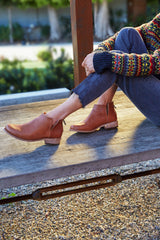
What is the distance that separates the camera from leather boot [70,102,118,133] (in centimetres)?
181

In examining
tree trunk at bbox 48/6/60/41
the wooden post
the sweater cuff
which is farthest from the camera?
tree trunk at bbox 48/6/60/41

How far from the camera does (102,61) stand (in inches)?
62.9

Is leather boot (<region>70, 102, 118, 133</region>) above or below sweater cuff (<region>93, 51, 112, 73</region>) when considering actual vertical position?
below

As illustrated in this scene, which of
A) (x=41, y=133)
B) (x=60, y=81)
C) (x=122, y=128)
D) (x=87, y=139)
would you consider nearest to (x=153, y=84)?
(x=122, y=128)

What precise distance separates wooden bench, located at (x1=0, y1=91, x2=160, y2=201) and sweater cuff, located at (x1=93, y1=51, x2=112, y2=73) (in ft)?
1.29

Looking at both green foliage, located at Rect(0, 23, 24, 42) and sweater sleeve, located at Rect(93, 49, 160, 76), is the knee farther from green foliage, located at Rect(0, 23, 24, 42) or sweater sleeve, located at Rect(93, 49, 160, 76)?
green foliage, located at Rect(0, 23, 24, 42)

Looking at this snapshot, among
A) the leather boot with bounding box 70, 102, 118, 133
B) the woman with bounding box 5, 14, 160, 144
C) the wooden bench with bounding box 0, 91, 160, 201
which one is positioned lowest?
the wooden bench with bounding box 0, 91, 160, 201

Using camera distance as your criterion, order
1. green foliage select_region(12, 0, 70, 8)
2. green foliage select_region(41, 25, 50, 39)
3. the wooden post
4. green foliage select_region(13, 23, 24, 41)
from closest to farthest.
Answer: the wooden post, green foliage select_region(12, 0, 70, 8), green foliage select_region(13, 23, 24, 41), green foliage select_region(41, 25, 50, 39)

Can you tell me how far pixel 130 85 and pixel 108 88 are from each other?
0.14 metres

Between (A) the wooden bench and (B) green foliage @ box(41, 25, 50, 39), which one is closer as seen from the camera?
(A) the wooden bench

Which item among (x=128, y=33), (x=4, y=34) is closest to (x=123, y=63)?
(x=128, y=33)

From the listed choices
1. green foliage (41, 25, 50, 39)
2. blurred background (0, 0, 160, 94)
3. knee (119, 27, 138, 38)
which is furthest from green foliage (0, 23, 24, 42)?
knee (119, 27, 138, 38)

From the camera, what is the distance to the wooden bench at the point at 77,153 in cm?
142

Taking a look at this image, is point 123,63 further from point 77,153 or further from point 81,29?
point 81,29
